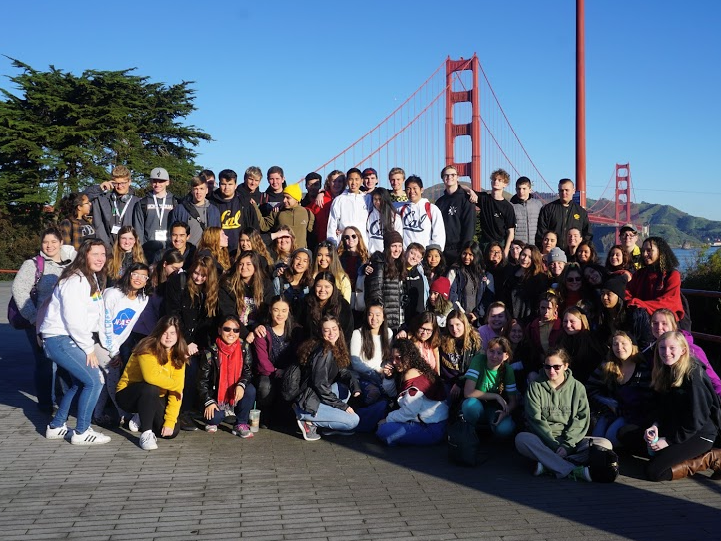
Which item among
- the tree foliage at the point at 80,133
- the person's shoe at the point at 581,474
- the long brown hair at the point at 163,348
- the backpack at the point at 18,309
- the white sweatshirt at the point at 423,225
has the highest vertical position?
the tree foliage at the point at 80,133

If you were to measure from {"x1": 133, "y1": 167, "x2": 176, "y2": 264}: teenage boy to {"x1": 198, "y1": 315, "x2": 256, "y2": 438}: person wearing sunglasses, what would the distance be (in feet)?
7.45

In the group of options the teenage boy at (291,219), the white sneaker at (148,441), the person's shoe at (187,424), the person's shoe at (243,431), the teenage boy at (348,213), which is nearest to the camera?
the white sneaker at (148,441)

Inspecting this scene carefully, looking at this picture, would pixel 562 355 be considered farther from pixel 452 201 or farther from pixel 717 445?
pixel 452 201

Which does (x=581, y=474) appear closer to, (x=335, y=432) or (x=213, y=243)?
(x=335, y=432)

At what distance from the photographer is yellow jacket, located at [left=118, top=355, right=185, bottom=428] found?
242 inches


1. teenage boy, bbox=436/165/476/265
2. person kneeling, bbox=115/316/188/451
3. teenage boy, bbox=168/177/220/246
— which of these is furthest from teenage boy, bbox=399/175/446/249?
person kneeling, bbox=115/316/188/451

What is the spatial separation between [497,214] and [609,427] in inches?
145

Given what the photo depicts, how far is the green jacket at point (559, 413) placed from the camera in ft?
18.1

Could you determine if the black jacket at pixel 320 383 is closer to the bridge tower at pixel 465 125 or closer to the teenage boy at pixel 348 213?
the teenage boy at pixel 348 213

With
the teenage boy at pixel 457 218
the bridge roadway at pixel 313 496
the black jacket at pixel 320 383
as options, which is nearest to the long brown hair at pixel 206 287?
the black jacket at pixel 320 383

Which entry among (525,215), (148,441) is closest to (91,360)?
(148,441)

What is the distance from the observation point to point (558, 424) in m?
5.62

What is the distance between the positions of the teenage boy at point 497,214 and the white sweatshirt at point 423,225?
2.12ft

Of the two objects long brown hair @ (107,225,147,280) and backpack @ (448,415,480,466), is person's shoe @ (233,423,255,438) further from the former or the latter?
long brown hair @ (107,225,147,280)
